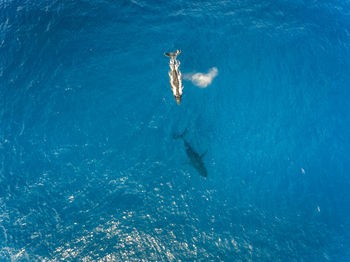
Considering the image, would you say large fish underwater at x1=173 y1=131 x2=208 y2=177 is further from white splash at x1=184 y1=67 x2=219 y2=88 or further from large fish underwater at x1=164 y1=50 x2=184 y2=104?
white splash at x1=184 y1=67 x2=219 y2=88

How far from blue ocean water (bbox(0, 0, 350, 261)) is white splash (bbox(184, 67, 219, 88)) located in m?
1.16

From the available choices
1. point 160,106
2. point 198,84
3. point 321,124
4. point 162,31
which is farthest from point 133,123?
point 321,124

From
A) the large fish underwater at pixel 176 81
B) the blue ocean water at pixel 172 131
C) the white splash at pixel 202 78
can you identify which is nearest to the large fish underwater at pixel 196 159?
the blue ocean water at pixel 172 131

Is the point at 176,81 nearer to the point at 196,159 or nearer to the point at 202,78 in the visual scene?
the point at 202,78

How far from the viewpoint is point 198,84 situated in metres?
51.0

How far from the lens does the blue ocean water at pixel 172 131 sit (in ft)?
142

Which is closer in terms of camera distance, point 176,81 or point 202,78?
point 176,81

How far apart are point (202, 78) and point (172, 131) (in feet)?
42.0

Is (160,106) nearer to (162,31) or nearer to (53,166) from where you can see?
(162,31)

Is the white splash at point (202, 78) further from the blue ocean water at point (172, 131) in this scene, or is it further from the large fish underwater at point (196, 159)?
the large fish underwater at point (196, 159)

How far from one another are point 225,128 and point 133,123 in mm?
17719

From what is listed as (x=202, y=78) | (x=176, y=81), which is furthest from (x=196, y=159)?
(x=202, y=78)

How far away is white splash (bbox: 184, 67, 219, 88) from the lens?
51094mm

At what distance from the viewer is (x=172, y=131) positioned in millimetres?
48281
